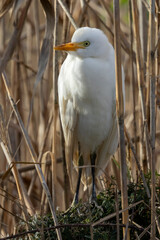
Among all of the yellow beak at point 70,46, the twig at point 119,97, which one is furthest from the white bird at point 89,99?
the twig at point 119,97

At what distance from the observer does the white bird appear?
1494mm

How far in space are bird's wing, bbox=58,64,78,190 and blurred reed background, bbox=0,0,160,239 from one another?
52 millimetres

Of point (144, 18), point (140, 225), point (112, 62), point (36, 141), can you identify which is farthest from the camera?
point (36, 141)

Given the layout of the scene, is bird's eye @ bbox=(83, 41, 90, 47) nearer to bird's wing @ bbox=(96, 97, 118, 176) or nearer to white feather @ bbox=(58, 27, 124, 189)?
white feather @ bbox=(58, 27, 124, 189)

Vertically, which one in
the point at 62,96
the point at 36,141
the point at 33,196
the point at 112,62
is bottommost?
the point at 33,196

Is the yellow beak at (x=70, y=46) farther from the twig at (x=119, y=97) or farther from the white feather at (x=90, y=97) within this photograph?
the twig at (x=119, y=97)

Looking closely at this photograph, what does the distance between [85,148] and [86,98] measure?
286 mm

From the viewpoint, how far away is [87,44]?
1.48 metres

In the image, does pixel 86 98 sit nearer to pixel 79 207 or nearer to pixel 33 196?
pixel 79 207

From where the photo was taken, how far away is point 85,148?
1.80m

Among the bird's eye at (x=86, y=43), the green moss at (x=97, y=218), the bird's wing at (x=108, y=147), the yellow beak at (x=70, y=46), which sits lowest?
the green moss at (x=97, y=218)

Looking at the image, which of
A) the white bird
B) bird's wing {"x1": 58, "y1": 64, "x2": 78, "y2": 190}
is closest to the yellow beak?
the white bird

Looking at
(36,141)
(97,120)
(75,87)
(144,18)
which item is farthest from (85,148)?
(144,18)

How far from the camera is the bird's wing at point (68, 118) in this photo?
65.6 inches
